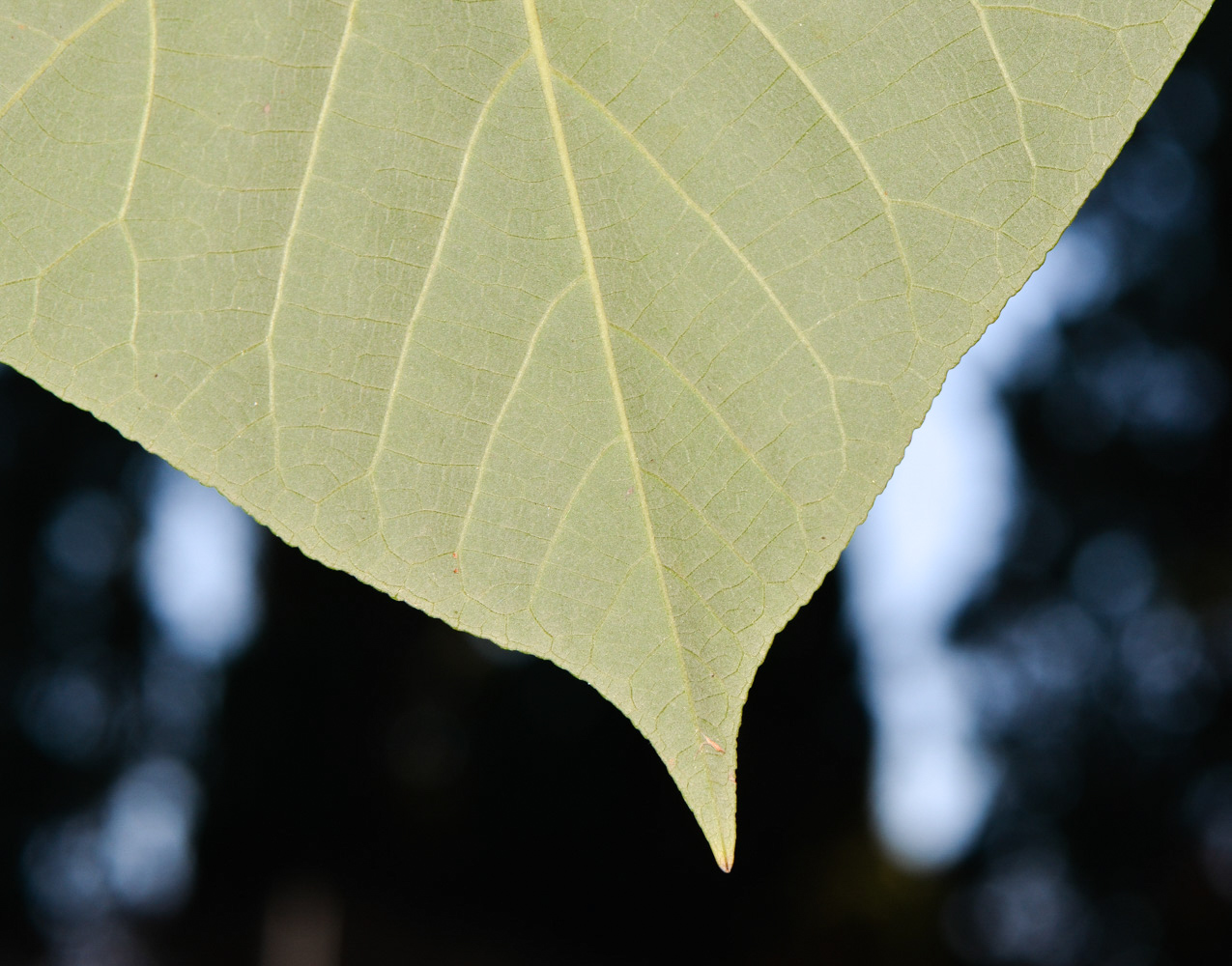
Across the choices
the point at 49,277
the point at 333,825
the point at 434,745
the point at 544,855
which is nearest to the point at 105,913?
the point at 333,825

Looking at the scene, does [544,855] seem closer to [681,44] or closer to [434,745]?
[434,745]

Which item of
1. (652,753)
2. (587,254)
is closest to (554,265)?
(587,254)

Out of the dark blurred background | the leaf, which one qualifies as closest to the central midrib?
the leaf

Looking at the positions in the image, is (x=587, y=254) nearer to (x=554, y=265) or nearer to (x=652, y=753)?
(x=554, y=265)

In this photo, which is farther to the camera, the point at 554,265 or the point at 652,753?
the point at 652,753

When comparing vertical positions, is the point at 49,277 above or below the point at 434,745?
above
